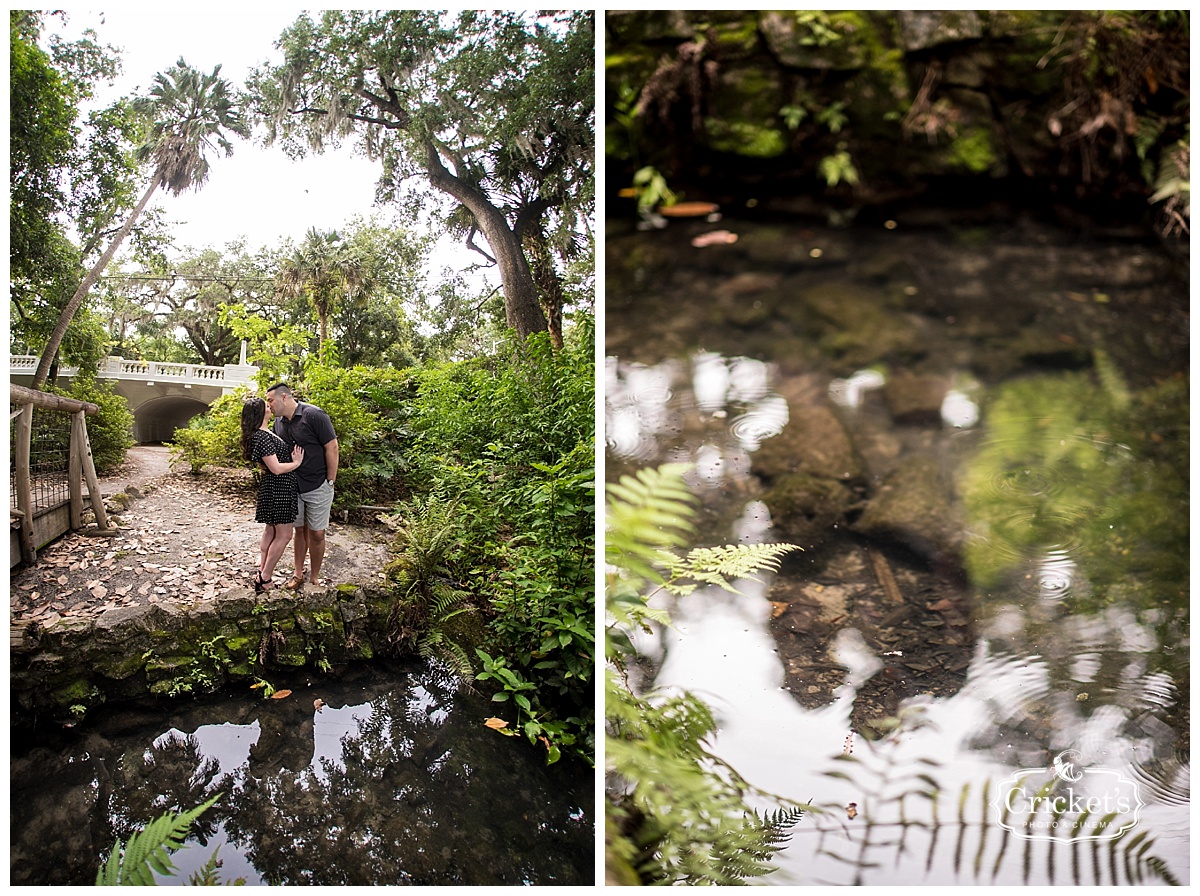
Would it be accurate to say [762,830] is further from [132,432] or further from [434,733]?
[132,432]

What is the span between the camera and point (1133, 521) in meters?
1.55

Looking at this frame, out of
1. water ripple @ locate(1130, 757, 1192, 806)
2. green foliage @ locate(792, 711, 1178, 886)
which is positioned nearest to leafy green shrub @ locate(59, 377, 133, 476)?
green foliage @ locate(792, 711, 1178, 886)

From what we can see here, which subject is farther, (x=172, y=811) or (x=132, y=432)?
(x=132, y=432)

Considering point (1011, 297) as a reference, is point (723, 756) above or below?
below

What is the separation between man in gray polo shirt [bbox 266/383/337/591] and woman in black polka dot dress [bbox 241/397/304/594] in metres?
0.02

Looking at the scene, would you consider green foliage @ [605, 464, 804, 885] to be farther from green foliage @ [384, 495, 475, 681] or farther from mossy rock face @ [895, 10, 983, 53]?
mossy rock face @ [895, 10, 983, 53]

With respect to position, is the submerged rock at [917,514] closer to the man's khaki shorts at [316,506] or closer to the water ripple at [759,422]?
the water ripple at [759,422]

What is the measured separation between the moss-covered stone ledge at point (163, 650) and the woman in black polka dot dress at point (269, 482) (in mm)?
96

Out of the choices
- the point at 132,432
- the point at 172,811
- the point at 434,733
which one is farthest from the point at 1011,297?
the point at 172,811

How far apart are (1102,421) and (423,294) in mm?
1966

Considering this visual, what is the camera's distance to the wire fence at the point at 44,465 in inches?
55.2

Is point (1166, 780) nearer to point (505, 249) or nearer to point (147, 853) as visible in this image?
point (505, 249)

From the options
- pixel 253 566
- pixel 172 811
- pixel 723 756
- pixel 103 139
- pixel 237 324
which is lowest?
pixel 172 811

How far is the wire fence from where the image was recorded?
1403 mm
